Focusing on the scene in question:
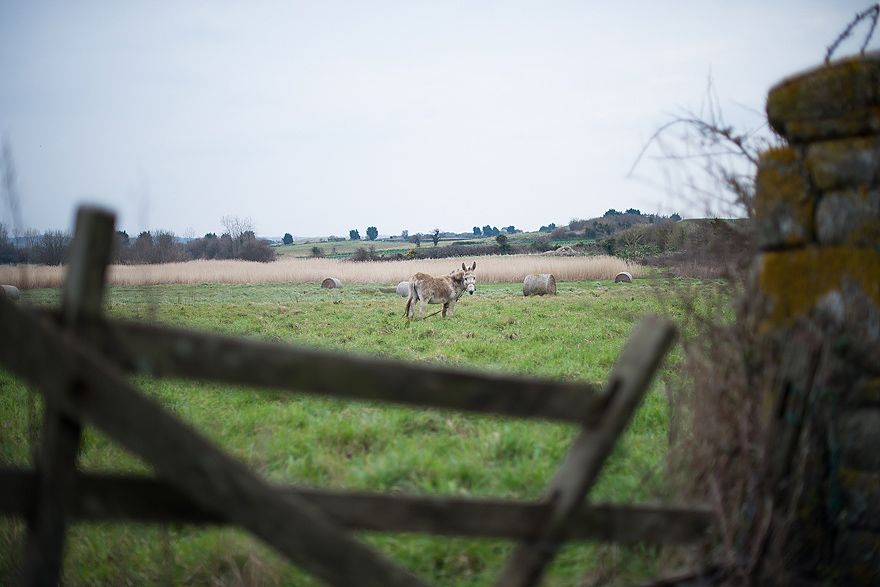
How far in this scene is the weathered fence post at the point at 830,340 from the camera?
9.84ft

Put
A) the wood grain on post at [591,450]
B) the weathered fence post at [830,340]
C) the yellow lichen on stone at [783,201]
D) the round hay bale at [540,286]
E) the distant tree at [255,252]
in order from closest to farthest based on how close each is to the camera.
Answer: the wood grain on post at [591,450] → the weathered fence post at [830,340] → the yellow lichen on stone at [783,201] → the round hay bale at [540,286] → the distant tree at [255,252]

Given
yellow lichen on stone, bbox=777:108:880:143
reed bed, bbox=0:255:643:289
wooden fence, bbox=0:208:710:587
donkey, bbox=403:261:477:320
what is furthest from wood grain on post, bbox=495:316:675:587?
reed bed, bbox=0:255:643:289

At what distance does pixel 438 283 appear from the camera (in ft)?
57.9

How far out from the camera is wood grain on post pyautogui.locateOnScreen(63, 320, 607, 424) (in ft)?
6.37

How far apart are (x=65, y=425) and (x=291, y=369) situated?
2.51 feet

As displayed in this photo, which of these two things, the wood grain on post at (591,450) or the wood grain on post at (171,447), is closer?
the wood grain on post at (171,447)

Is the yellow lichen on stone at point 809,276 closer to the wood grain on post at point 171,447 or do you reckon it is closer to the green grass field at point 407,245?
the wood grain on post at point 171,447

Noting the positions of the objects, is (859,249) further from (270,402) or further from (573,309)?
(573,309)

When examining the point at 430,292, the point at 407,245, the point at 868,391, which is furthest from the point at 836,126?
the point at 407,245

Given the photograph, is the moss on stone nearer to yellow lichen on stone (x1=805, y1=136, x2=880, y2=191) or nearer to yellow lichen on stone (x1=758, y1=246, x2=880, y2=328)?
yellow lichen on stone (x1=805, y1=136, x2=880, y2=191)

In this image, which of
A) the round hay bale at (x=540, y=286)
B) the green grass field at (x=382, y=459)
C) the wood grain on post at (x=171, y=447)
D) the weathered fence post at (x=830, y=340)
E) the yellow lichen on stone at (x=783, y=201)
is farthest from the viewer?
the round hay bale at (x=540, y=286)

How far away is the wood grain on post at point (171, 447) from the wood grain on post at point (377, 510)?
15cm

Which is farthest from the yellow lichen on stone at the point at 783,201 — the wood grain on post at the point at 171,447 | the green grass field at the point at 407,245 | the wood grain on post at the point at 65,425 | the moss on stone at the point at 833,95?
the green grass field at the point at 407,245

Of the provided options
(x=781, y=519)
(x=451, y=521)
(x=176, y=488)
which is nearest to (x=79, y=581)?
(x=176, y=488)
